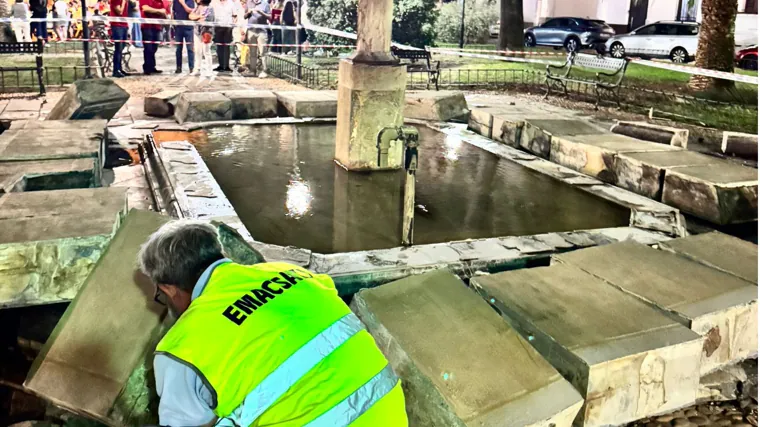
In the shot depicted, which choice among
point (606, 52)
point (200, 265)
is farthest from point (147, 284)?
point (606, 52)

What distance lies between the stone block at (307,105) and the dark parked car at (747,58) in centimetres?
1559

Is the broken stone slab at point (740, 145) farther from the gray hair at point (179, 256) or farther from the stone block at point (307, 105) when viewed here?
the gray hair at point (179, 256)

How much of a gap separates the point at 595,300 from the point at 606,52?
21.0m

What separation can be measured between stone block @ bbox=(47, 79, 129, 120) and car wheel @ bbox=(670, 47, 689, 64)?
1786cm

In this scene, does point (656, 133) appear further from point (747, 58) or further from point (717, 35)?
point (747, 58)

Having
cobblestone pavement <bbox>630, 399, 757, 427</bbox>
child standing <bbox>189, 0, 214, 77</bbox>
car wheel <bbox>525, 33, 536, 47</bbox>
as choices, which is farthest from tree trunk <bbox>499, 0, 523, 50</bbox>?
cobblestone pavement <bbox>630, 399, 757, 427</bbox>

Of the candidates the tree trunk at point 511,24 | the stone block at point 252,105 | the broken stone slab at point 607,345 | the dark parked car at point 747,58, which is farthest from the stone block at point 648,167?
the dark parked car at point 747,58

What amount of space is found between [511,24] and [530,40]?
557cm

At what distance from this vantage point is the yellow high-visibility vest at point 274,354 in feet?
6.08

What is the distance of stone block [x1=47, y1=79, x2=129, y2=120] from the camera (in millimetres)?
7227

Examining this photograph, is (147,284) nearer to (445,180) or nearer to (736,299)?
(736,299)

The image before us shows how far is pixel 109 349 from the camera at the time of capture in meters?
2.87

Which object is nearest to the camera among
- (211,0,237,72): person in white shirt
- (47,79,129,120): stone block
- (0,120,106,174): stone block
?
(0,120,106,174): stone block

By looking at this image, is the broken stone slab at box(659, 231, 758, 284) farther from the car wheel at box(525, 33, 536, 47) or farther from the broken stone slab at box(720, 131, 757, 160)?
the car wheel at box(525, 33, 536, 47)
